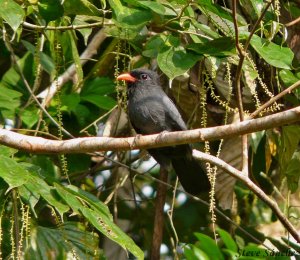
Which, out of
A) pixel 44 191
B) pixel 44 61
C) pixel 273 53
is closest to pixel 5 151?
pixel 44 191

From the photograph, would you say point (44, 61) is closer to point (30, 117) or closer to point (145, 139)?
point (30, 117)

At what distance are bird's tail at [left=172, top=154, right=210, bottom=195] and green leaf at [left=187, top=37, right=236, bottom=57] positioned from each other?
127 cm

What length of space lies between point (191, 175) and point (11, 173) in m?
1.90

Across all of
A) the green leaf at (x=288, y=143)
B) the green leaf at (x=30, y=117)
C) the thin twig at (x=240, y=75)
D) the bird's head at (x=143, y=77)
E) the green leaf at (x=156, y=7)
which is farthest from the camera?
the bird's head at (x=143, y=77)

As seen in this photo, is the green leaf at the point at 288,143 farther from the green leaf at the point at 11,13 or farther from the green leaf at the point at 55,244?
the green leaf at the point at 11,13

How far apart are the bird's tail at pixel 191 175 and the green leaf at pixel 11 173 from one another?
1.77 metres

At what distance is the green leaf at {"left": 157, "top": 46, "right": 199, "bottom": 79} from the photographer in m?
3.54

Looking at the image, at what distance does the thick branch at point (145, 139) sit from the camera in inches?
116

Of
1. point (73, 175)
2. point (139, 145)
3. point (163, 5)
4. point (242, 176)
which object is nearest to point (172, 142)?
point (139, 145)

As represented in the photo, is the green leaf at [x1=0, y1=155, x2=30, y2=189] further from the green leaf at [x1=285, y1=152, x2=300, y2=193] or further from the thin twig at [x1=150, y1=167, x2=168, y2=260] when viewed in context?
the green leaf at [x1=285, y1=152, x2=300, y2=193]

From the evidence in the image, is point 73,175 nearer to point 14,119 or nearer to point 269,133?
point 14,119

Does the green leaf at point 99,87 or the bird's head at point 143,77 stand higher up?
the bird's head at point 143,77

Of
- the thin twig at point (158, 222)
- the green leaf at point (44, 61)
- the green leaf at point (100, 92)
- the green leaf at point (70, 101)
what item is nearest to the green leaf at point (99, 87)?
the green leaf at point (100, 92)

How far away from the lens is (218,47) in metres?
3.68
